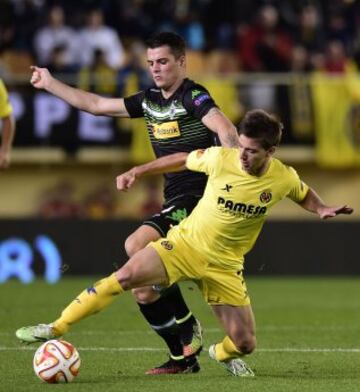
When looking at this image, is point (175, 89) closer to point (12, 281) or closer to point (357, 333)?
point (357, 333)

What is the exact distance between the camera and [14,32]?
733 inches

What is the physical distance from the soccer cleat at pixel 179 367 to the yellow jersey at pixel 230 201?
0.88m

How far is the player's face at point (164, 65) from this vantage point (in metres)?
8.70

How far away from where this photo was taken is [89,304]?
25.6 feet

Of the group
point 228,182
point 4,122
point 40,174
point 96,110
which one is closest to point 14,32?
point 40,174

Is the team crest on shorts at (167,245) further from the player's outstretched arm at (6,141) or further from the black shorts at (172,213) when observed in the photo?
the player's outstretched arm at (6,141)

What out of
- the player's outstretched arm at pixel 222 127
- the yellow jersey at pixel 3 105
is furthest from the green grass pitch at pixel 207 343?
the yellow jersey at pixel 3 105

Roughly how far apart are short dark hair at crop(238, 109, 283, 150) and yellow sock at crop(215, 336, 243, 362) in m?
1.40

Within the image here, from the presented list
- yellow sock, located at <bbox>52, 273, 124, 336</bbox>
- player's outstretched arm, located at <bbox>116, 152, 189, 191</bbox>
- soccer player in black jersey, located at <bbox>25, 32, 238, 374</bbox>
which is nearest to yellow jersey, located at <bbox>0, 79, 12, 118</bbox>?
soccer player in black jersey, located at <bbox>25, 32, 238, 374</bbox>

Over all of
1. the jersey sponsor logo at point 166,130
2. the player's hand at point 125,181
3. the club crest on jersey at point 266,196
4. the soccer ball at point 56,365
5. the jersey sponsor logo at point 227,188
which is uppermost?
the jersey sponsor logo at point 166,130

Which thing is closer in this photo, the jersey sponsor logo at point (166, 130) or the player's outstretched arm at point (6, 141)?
the jersey sponsor logo at point (166, 130)

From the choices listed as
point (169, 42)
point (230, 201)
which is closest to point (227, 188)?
point (230, 201)

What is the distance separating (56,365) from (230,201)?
5.03 feet

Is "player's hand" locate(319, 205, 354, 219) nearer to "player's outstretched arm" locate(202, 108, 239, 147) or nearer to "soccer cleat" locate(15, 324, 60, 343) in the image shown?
"player's outstretched arm" locate(202, 108, 239, 147)
